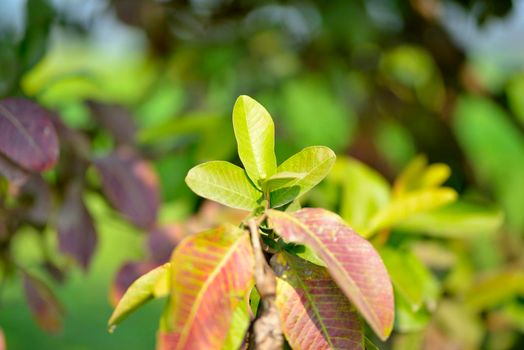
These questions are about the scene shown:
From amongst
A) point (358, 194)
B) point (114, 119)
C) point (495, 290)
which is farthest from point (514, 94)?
point (114, 119)

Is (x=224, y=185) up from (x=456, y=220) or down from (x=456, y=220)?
up

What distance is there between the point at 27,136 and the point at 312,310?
1.28 ft

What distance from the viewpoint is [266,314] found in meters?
0.52

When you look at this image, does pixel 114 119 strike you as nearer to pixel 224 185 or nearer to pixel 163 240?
pixel 163 240

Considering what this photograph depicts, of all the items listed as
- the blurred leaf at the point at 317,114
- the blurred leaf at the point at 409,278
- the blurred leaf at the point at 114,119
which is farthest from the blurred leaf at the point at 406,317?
the blurred leaf at the point at 317,114

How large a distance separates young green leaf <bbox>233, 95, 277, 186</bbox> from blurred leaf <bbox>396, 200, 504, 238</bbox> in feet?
1.30

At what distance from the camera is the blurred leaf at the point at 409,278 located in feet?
2.63

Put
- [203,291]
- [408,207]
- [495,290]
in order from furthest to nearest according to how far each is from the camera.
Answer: [495,290], [408,207], [203,291]

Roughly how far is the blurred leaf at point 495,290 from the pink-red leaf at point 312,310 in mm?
597

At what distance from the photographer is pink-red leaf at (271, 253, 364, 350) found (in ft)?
1.76

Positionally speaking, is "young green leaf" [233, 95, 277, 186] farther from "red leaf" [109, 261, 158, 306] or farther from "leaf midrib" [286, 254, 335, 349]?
"red leaf" [109, 261, 158, 306]

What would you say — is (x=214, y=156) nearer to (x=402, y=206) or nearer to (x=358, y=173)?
(x=358, y=173)

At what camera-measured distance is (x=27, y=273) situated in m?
0.93

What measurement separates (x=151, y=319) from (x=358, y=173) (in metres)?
1.91
